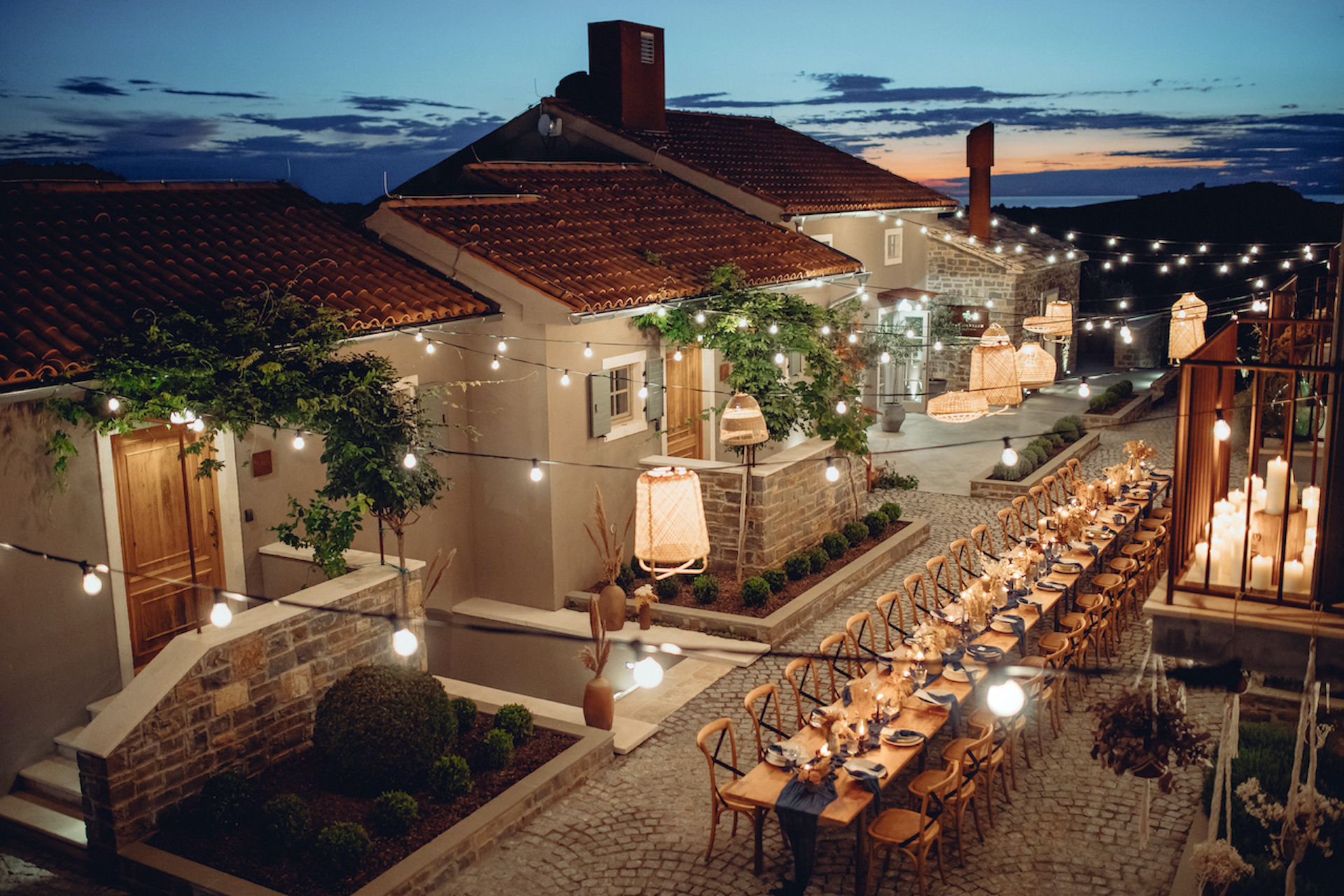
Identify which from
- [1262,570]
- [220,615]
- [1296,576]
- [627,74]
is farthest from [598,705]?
[627,74]

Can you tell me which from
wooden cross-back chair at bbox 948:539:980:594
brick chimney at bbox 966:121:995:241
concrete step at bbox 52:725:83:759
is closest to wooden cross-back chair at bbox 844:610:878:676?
wooden cross-back chair at bbox 948:539:980:594

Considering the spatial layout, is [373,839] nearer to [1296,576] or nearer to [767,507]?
[1296,576]

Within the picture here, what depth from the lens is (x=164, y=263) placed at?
9805mm

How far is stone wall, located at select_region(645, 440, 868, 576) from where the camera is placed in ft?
42.2

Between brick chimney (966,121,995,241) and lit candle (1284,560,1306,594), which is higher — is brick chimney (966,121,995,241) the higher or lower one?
the higher one

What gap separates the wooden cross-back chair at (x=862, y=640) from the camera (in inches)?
374

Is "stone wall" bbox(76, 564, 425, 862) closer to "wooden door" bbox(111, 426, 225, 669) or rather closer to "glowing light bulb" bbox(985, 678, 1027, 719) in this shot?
"wooden door" bbox(111, 426, 225, 669)

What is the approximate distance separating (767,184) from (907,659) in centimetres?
1067

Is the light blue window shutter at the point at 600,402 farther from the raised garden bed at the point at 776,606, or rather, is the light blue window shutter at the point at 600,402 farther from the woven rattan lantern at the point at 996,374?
the woven rattan lantern at the point at 996,374

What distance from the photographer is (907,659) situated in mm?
8484

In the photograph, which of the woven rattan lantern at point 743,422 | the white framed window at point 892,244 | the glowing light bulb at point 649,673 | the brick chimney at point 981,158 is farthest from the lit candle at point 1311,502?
the brick chimney at point 981,158

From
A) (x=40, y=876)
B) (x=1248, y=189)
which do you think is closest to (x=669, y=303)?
(x=40, y=876)

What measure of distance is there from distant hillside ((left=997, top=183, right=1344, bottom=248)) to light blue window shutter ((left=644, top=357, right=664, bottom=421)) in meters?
30.6

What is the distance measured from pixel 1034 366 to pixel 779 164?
8.09 m
